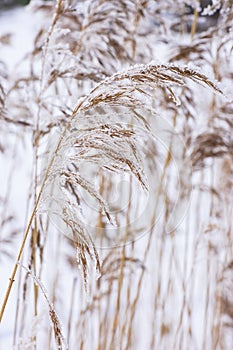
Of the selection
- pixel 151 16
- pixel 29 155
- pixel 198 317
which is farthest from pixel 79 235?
pixel 29 155

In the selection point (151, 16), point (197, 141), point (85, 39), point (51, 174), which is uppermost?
point (151, 16)

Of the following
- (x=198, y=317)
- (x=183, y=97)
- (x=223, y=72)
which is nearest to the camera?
(x=183, y=97)

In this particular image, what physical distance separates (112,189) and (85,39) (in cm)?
72

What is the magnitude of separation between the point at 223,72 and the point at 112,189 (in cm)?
60

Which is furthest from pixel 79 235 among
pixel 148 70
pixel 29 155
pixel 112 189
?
pixel 29 155

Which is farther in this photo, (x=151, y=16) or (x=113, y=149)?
(x=151, y=16)

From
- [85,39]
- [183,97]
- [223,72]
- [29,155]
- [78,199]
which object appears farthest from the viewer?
[29,155]

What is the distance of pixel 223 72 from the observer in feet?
5.88

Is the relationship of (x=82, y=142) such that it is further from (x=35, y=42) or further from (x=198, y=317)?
(x=198, y=317)

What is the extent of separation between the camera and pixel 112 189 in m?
2.10

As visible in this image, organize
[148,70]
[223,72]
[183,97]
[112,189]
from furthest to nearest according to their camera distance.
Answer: [112,189]
[223,72]
[183,97]
[148,70]

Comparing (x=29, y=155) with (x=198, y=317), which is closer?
(x=198, y=317)

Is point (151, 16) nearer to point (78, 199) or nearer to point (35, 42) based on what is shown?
point (35, 42)

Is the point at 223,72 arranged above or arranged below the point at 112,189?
above
